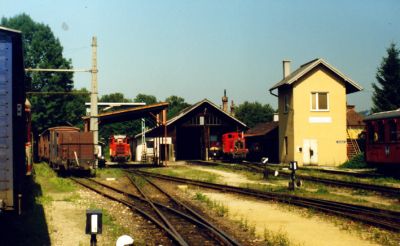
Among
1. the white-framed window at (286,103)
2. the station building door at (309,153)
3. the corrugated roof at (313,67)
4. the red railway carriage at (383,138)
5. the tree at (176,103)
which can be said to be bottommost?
the station building door at (309,153)

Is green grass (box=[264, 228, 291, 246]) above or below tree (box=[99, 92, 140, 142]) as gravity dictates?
below

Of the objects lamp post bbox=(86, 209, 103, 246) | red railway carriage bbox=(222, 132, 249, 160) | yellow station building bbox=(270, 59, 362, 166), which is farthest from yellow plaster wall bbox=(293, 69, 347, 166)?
lamp post bbox=(86, 209, 103, 246)

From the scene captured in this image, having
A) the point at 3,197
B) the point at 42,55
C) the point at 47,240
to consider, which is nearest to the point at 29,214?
the point at 47,240

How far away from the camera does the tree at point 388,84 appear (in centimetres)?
4825

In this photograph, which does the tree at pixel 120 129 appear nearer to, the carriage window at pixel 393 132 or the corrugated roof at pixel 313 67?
the corrugated roof at pixel 313 67

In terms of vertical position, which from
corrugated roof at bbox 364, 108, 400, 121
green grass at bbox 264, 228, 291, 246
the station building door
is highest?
corrugated roof at bbox 364, 108, 400, 121

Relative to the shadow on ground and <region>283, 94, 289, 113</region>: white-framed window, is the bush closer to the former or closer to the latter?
<region>283, 94, 289, 113</region>: white-framed window

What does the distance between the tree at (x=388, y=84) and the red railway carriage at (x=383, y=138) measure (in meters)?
26.5

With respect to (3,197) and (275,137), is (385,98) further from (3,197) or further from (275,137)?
(3,197)

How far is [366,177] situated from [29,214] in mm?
16117

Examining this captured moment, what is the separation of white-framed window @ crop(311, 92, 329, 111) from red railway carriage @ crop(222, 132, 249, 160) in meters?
7.90

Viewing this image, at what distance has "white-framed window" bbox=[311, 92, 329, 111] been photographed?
34.8 meters

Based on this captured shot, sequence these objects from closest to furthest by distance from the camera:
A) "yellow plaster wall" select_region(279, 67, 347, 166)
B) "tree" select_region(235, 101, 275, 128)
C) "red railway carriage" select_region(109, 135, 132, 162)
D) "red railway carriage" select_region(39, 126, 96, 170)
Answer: "red railway carriage" select_region(39, 126, 96, 170)
"yellow plaster wall" select_region(279, 67, 347, 166)
"red railway carriage" select_region(109, 135, 132, 162)
"tree" select_region(235, 101, 275, 128)

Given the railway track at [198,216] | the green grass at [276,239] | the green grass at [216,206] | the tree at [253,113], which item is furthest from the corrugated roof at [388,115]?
the tree at [253,113]
